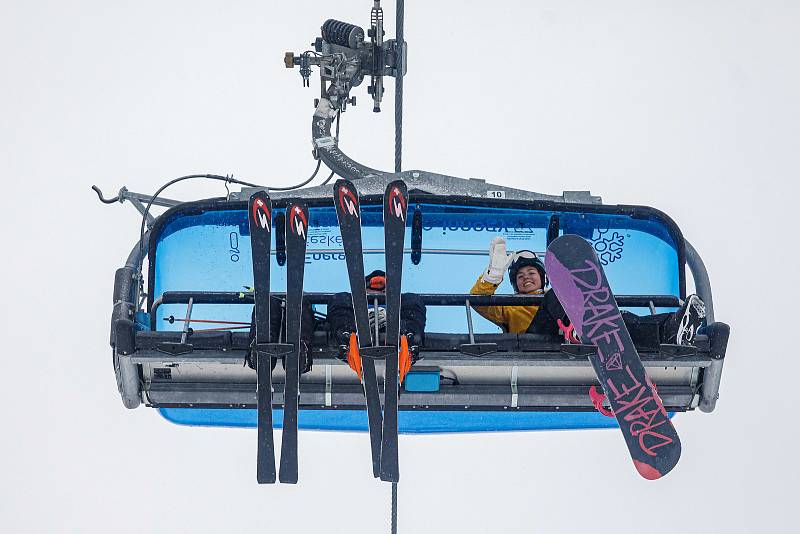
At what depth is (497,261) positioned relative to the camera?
24.6 feet

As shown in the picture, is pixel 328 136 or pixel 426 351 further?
pixel 328 136

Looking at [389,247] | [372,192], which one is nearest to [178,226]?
[372,192]

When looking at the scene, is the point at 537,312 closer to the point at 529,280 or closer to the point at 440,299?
the point at 529,280

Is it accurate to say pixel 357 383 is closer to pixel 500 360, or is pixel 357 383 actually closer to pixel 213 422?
pixel 500 360

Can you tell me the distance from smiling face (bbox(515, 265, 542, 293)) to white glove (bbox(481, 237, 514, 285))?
0.20 metres

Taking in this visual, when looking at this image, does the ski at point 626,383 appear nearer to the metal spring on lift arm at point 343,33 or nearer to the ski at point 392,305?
the ski at point 392,305

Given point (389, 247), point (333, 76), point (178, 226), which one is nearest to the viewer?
point (389, 247)

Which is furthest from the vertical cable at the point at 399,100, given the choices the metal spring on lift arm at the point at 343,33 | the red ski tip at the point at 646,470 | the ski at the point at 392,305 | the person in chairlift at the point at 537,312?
the red ski tip at the point at 646,470

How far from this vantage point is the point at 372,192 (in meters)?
8.23

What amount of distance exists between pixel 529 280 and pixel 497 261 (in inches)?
12.5

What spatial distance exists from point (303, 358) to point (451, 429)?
1.69 meters

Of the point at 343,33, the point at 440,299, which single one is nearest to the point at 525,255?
the point at 440,299

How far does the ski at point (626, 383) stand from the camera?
22.6 feet

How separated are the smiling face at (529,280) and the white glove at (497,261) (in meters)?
0.20
